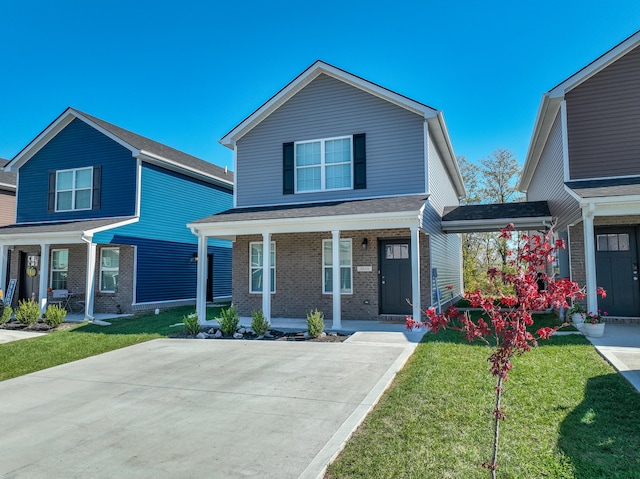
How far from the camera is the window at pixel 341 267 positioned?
499 inches

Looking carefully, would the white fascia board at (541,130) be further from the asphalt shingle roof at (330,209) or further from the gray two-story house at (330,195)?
the asphalt shingle roof at (330,209)

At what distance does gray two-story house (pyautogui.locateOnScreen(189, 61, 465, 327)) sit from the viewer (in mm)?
11875

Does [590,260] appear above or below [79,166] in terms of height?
below

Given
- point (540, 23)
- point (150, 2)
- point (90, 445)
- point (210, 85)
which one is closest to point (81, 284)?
point (210, 85)

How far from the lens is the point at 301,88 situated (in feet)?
44.0

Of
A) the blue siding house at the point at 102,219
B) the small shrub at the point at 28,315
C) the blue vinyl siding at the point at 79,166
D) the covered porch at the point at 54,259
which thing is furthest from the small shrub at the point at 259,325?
the blue vinyl siding at the point at 79,166

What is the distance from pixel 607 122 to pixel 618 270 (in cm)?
391

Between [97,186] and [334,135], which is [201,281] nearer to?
[334,135]

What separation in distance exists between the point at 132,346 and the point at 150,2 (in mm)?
9726

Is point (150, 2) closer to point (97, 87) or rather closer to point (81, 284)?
point (97, 87)

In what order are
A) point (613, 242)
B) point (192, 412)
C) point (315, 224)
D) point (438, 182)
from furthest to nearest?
point (438, 182), point (613, 242), point (315, 224), point (192, 412)

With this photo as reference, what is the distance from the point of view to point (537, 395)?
523 centimetres

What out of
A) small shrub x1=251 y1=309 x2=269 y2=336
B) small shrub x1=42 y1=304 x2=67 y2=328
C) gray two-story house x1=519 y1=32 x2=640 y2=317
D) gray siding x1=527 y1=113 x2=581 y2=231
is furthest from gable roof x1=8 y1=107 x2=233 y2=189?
gray siding x1=527 y1=113 x2=581 y2=231

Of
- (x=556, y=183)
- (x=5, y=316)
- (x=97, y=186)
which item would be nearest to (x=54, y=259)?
(x=97, y=186)
